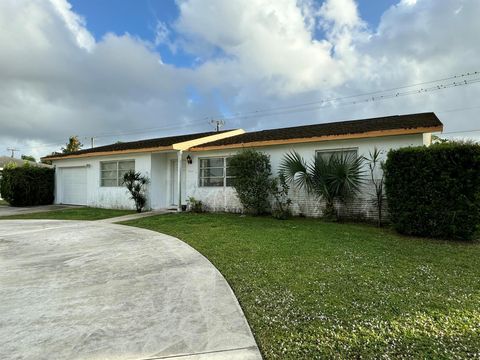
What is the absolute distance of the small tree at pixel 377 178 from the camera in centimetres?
948

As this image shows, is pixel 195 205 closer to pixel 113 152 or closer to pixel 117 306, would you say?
pixel 113 152

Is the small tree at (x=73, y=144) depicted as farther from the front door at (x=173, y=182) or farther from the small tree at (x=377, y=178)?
the small tree at (x=377, y=178)

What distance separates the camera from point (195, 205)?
13273 millimetres

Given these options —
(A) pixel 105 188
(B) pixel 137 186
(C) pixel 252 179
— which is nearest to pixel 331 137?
(C) pixel 252 179

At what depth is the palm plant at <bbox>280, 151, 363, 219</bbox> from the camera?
9789mm

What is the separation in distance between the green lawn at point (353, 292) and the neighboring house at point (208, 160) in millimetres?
3730

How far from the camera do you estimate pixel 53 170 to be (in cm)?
1925

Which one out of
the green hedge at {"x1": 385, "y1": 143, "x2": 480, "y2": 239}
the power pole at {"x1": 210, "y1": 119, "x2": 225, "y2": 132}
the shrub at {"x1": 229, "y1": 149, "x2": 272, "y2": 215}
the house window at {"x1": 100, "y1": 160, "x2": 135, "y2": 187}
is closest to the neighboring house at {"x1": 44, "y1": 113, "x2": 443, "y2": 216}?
the house window at {"x1": 100, "y1": 160, "x2": 135, "y2": 187}

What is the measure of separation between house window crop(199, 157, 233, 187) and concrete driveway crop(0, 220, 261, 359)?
6664mm

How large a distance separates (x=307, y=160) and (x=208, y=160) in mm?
4776

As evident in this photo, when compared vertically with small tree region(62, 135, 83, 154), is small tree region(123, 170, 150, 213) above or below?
below

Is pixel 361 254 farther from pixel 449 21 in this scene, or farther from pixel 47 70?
pixel 47 70

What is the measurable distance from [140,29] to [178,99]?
16.2m

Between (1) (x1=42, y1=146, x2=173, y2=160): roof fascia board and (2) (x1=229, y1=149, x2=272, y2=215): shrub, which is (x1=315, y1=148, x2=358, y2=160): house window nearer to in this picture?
(2) (x1=229, y1=149, x2=272, y2=215): shrub
